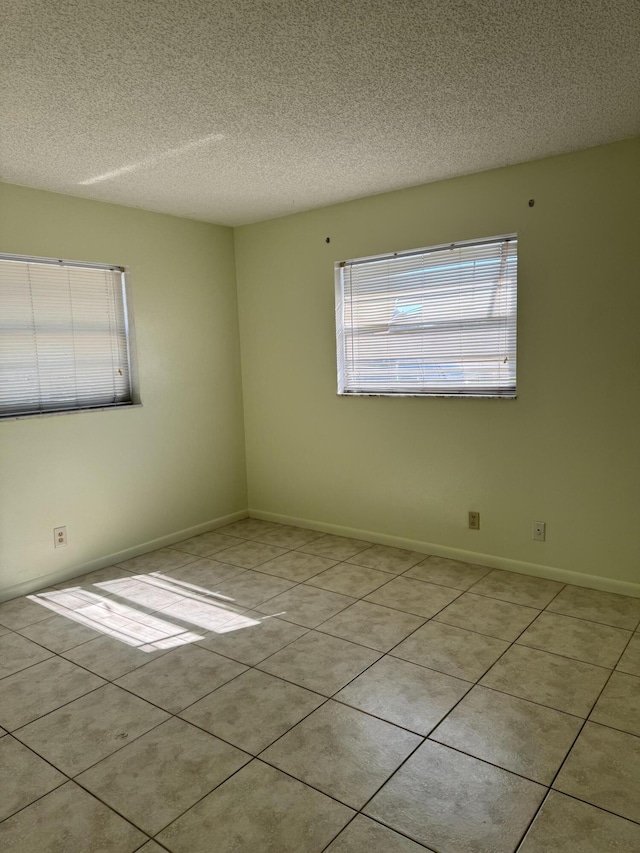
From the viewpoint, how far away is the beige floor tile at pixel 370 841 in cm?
168

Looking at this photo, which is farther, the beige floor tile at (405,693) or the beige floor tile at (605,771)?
the beige floor tile at (405,693)

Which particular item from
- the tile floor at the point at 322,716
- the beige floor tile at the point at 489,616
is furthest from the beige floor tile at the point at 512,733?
the beige floor tile at the point at 489,616

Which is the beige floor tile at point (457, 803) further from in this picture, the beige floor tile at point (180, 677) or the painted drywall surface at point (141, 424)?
the painted drywall surface at point (141, 424)

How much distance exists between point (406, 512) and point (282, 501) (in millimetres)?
1169

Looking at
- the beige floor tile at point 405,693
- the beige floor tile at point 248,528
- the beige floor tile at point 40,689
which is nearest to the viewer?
the beige floor tile at point 405,693

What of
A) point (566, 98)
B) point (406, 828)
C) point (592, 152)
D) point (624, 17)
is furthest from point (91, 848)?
point (592, 152)

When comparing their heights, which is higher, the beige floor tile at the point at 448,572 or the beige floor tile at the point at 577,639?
the beige floor tile at the point at 448,572

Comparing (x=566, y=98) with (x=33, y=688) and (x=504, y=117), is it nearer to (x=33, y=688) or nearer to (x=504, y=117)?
(x=504, y=117)

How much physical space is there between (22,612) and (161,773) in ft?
5.79

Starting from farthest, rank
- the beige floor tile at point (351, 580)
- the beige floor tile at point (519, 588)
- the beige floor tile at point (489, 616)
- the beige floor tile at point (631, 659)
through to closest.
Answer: the beige floor tile at point (351, 580), the beige floor tile at point (519, 588), the beige floor tile at point (489, 616), the beige floor tile at point (631, 659)

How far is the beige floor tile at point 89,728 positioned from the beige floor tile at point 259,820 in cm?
49

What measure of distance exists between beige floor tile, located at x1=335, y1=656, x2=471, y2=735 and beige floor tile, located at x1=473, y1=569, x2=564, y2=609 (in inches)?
36.6

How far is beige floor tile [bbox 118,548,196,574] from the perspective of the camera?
400 centimetres

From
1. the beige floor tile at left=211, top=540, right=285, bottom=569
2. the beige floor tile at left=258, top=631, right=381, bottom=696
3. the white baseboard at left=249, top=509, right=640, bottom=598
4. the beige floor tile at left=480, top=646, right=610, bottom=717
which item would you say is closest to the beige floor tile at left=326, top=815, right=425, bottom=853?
the beige floor tile at left=258, top=631, right=381, bottom=696
